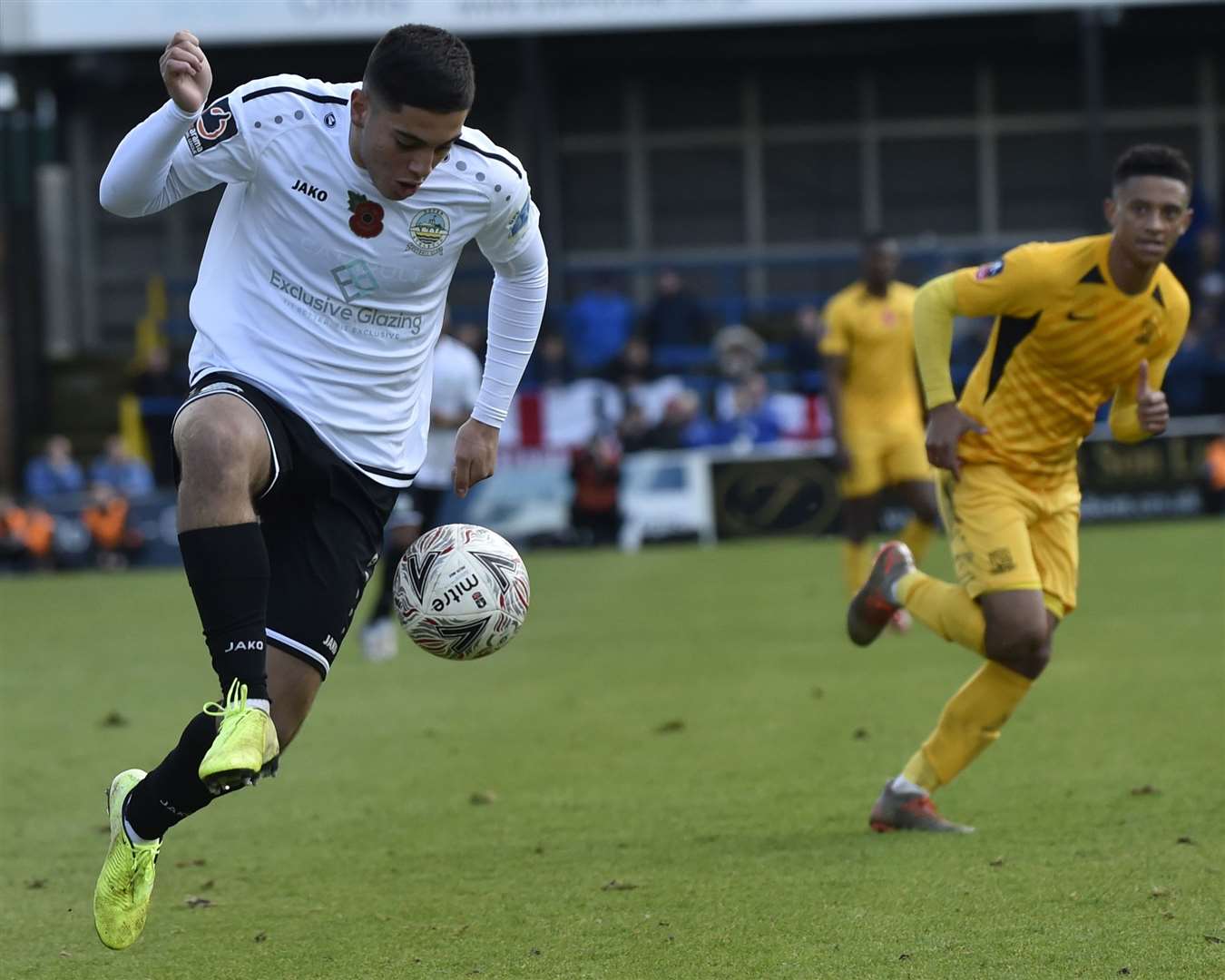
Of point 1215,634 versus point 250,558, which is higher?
point 250,558

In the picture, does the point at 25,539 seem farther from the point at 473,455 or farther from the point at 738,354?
the point at 473,455

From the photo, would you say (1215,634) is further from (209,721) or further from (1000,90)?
(1000,90)

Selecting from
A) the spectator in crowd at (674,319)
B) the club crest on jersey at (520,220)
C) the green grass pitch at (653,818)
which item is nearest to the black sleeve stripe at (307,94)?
the club crest on jersey at (520,220)

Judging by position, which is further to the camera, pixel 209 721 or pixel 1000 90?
pixel 1000 90

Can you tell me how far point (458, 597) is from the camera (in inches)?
204

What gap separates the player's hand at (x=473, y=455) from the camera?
17.9 feet

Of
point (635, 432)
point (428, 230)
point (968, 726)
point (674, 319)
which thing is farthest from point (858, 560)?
point (674, 319)

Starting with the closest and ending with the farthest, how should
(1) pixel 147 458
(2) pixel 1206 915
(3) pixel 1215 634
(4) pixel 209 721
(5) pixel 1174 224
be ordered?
1. (4) pixel 209 721
2. (2) pixel 1206 915
3. (5) pixel 1174 224
4. (3) pixel 1215 634
5. (1) pixel 147 458

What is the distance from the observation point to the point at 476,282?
29.5m

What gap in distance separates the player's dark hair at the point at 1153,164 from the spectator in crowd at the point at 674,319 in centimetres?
1848

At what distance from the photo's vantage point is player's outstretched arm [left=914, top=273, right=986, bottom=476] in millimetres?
6523

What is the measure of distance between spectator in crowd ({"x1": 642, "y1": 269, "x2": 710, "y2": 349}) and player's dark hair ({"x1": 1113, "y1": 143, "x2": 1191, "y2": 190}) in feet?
60.6

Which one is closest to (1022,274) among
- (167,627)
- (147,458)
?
→ (167,627)

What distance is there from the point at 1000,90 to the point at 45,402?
1547 centimetres
